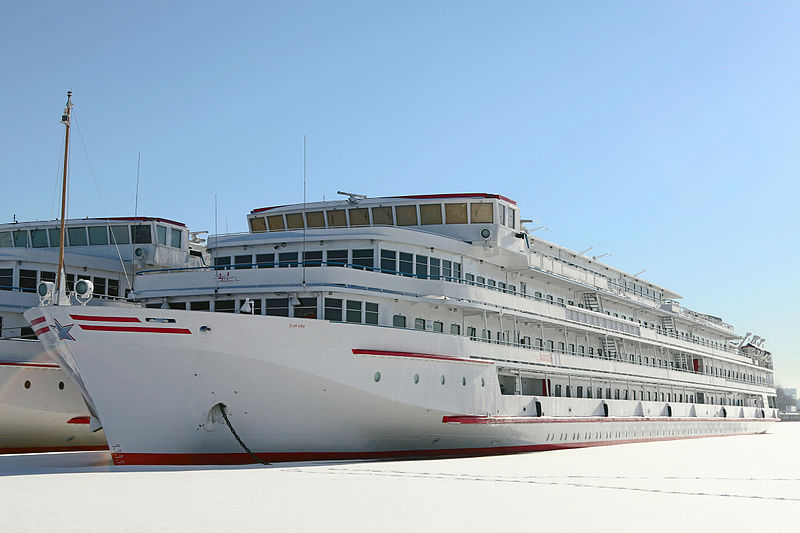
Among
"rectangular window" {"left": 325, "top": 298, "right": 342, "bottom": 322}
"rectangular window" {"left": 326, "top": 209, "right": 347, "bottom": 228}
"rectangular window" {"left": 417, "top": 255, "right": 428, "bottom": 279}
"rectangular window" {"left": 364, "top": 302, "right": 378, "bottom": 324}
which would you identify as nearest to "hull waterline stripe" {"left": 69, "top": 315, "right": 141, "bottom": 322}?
"rectangular window" {"left": 325, "top": 298, "right": 342, "bottom": 322}

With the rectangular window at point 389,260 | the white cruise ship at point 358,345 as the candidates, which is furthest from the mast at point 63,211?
the rectangular window at point 389,260

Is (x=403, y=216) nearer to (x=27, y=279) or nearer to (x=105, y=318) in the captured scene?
(x=105, y=318)

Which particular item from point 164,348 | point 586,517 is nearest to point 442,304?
point 164,348

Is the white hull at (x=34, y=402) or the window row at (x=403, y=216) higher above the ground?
the window row at (x=403, y=216)

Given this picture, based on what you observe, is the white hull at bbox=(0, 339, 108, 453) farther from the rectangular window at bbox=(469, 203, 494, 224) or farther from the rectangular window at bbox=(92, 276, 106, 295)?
the rectangular window at bbox=(469, 203, 494, 224)

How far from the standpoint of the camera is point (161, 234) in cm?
2980

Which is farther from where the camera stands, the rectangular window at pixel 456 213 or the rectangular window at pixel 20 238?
the rectangular window at pixel 20 238

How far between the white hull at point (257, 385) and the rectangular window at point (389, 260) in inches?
101

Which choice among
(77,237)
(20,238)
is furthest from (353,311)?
(20,238)

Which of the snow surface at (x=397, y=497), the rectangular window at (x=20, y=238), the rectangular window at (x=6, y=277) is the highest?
the rectangular window at (x=20, y=238)

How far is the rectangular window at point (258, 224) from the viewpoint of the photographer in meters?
28.2

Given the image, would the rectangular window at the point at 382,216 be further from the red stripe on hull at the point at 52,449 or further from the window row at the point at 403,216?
the red stripe on hull at the point at 52,449

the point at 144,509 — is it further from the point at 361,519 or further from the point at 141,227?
the point at 141,227

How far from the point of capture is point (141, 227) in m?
29.6
